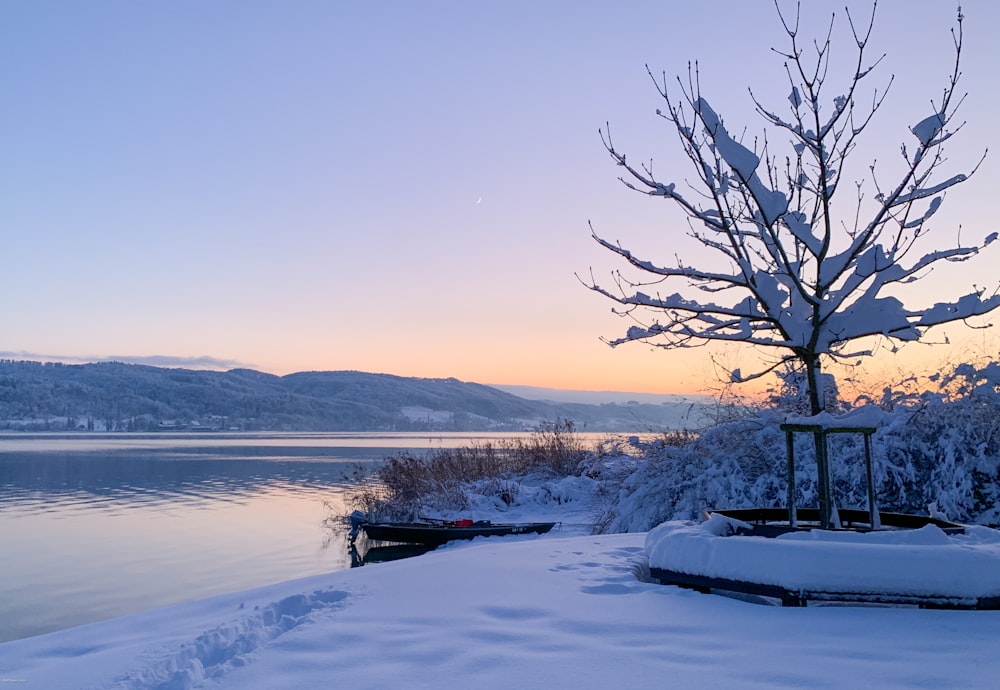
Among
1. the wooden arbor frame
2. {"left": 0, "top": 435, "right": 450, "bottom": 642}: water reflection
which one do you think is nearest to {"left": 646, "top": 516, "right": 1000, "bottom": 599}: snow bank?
the wooden arbor frame

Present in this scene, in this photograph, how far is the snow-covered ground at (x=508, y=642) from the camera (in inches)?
155

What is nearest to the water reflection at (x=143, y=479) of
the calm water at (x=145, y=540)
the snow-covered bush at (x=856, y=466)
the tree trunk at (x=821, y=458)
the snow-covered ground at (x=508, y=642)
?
the calm water at (x=145, y=540)

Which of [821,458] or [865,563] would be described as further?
[821,458]

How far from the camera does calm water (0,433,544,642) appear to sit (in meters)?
15.4

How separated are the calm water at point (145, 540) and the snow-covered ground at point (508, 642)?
9203mm

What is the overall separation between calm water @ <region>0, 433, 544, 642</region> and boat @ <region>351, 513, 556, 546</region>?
1330mm

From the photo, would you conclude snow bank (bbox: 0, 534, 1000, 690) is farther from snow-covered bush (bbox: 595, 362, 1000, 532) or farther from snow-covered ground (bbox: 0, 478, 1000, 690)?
snow-covered bush (bbox: 595, 362, 1000, 532)

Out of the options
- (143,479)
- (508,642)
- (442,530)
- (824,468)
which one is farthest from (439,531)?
(143,479)

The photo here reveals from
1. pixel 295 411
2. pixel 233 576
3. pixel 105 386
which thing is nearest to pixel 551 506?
pixel 233 576

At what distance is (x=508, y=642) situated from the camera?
4543mm

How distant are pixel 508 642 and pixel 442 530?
15005mm

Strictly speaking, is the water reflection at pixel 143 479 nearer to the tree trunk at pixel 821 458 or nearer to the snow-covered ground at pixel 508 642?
the snow-covered ground at pixel 508 642

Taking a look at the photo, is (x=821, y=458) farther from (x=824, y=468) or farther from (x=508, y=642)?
(x=508, y=642)

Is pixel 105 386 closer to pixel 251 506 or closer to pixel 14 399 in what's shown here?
pixel 14 399
